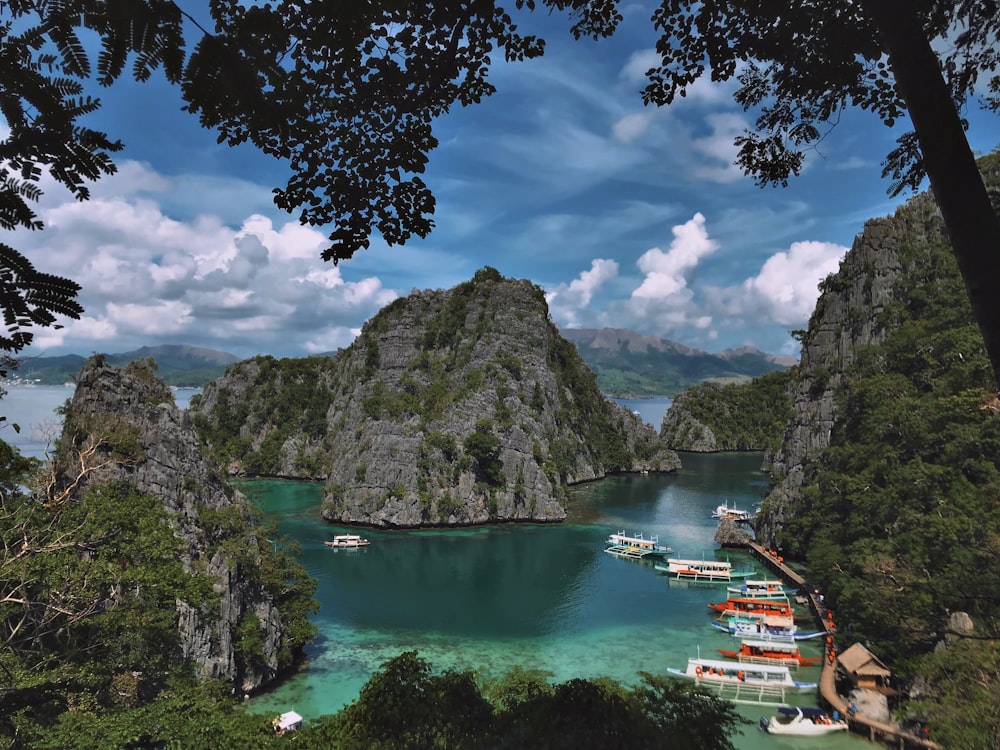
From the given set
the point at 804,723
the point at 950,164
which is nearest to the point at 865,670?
the point at 804,723

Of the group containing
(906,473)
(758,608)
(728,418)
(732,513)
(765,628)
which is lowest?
(765,628)

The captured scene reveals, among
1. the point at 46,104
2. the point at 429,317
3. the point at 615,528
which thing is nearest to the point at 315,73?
the point at 46,104

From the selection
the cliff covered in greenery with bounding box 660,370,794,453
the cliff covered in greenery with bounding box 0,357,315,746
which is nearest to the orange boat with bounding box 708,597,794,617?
the cliff covered in greenery with bounding box 0,357,315,746

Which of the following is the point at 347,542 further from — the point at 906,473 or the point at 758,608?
the point at 906,473

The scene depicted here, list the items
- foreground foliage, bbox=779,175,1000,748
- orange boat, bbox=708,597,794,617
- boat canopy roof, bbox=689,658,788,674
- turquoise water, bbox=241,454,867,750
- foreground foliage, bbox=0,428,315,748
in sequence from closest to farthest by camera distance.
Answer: foreground foliage, bbox=0,428,315,748 → foreground foliage, bbox=779,175,1000,748 → boat canopy roof, bbox=689,658,788,674 → turquoise water, bbox=241,454,867,750 → orange boat, bbox=708,597,794,617

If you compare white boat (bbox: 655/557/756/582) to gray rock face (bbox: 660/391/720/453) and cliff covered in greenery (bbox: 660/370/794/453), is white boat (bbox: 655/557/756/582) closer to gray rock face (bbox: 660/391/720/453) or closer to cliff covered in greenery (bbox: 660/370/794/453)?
cliff covered in greenery (bbox: 660/370/794/453)

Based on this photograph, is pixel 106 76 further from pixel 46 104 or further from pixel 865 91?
pixel 865 91
